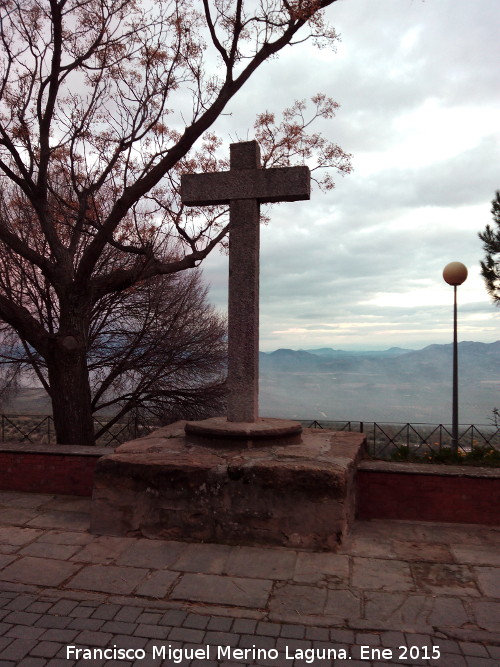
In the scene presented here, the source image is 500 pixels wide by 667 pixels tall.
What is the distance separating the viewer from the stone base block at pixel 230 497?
4289mm

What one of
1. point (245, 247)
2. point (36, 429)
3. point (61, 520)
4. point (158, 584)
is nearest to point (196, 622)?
point (158, 584)

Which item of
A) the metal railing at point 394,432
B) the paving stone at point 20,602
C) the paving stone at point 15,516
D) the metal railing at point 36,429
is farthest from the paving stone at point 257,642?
the metal railing at point 36,429

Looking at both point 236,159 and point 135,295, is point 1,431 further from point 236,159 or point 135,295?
point 236,159

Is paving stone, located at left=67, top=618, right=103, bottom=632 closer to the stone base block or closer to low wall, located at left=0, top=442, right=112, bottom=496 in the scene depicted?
the stone base block

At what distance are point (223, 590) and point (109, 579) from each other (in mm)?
857

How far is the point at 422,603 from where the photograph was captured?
11.4ft

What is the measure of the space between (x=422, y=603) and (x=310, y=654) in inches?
38.9

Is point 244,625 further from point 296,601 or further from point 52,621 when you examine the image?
point 52,621

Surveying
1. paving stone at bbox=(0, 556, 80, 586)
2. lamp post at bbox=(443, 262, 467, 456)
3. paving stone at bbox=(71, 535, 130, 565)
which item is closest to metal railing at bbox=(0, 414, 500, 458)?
lamp post at bbox=(443, 262, 467, 456)

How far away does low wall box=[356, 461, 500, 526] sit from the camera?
4.86m

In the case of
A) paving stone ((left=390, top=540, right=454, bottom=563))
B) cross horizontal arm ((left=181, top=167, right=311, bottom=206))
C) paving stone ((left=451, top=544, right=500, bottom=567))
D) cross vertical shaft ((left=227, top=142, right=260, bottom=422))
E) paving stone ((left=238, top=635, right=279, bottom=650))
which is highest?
cross horizontal arm ((left=181, top=167, right=311, bottom=206))

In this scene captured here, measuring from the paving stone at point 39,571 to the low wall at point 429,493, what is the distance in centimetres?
271

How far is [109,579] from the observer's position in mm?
3809

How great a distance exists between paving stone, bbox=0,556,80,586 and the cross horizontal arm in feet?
12.0
